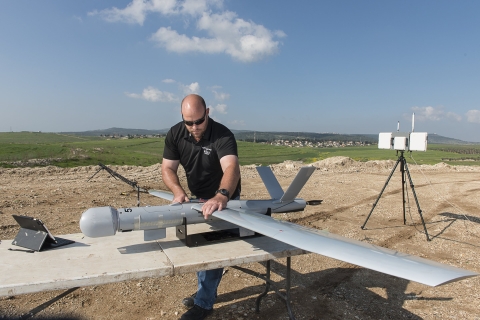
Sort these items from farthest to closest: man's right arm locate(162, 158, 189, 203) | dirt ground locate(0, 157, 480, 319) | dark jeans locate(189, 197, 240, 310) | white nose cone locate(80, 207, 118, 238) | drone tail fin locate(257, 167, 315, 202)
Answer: drone tail fin locate(257, 167, 315, 202) < dirt ground locate(0, 157, 480, 319) < man's right arm locate(162, 158, 189, 203) < dark jeans locate(189, 197, 240, 310) < white nose cone locate(80, 207, 118, 238)

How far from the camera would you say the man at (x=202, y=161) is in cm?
392

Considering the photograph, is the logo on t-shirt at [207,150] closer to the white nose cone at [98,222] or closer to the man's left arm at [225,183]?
the man's left arm at [225,183]

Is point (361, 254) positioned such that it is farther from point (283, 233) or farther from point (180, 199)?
point (180, 199)

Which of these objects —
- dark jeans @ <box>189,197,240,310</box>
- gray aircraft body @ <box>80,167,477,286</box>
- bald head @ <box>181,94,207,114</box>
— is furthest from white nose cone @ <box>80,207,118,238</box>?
bald head @ <box>181,94,207,114</box>

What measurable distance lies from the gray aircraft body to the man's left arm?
0.08 meters

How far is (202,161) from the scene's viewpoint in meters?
4.23

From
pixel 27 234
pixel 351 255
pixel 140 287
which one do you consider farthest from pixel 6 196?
pixel 351 255

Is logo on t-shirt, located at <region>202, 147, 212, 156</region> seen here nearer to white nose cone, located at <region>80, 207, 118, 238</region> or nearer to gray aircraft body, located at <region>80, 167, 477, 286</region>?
gray aircraft body, located at <region>80, 167, 477, 286</region>

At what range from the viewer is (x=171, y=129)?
14.4ft

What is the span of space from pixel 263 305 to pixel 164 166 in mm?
2566

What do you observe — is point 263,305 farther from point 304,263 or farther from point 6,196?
point 6,196

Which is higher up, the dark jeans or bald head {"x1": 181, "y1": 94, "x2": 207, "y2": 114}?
bald head {"x1": 181, "y1": 94, "x2": 207, "y2": 114}

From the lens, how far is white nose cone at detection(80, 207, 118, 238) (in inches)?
124

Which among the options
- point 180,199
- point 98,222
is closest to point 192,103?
point 180,199
